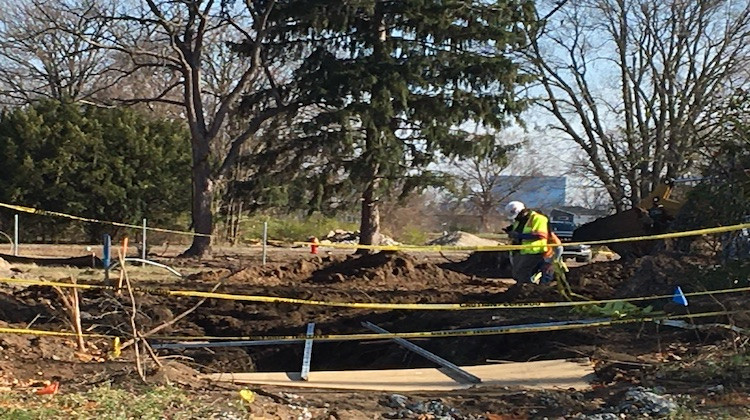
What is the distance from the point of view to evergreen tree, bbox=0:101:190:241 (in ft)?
101

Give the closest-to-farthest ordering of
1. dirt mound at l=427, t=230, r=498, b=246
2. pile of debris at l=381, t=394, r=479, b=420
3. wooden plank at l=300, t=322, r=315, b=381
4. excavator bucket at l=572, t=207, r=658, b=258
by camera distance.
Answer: pile of debris at l=381, t=394, r=479, b=420 < wooden plank at l=300, t=322, r=315, b=381 < excavator bucket at l=572, t=207, r=658, b=258 < dirt mound at l=427, t=230, r=498, b=246

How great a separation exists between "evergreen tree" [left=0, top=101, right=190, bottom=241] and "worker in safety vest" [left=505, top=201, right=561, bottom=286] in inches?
857

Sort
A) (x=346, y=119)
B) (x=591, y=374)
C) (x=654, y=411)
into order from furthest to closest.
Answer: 1. (x=346, y=119)
2. (x=591, y=374)
3. (x=654, y=411)

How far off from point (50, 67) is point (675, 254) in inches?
1098

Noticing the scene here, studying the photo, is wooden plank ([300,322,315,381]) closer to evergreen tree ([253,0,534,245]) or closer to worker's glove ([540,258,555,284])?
worker's glove ([540,258,555,284])

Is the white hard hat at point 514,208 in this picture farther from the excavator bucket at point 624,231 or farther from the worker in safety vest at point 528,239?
the excavator bucket at point 624,231

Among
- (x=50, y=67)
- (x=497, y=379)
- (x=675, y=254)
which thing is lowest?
(x=497, y=379)

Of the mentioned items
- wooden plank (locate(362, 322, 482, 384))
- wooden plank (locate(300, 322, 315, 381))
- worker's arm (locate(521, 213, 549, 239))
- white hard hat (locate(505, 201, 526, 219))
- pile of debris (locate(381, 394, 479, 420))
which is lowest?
wooden plank (locate(300, 322, 315, 381))

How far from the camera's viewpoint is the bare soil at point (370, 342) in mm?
6523

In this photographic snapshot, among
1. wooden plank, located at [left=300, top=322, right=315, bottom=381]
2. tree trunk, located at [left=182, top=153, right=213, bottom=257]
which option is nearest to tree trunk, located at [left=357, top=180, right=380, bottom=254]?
tree trunk, located at [left=182, top=153, right=213, bottom=257]

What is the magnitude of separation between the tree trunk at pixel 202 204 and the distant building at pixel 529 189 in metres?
45.9

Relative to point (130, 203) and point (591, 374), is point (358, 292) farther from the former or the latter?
point (130, 203)

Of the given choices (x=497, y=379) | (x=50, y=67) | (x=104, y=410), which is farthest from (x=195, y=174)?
(x=104, y=410)

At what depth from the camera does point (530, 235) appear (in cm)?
1220
